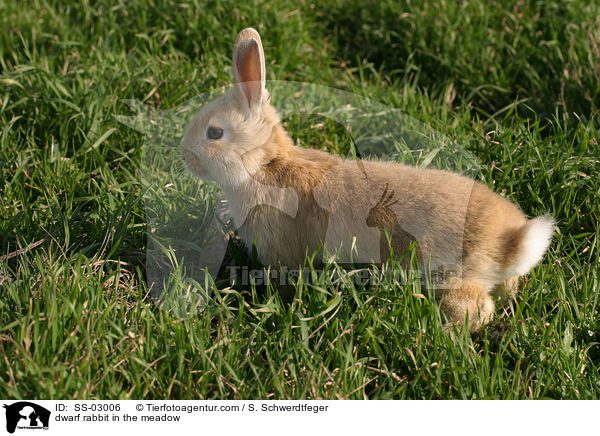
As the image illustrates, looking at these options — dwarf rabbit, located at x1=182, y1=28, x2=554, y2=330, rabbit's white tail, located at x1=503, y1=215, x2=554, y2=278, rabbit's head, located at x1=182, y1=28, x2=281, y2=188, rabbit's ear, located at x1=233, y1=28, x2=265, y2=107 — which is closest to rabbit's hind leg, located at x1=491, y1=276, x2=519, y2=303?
dwarf rabbit, located at x1=182, y1=28, x2=554, y2=330

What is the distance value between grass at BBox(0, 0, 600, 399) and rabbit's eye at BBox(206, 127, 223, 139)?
608 millimetres

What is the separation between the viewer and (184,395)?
7.95 ft

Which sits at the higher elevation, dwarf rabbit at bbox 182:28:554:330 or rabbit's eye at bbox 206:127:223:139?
rabbit's eye at bbox 206:127:223:139

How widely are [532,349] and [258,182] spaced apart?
143 centimetres

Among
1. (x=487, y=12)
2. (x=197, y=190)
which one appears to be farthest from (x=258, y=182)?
(x=487, y=12)

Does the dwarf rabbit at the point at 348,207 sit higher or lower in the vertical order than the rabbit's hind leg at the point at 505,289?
higher

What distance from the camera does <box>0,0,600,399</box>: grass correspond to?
97.7 inches

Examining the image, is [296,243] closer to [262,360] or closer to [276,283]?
[276,283]

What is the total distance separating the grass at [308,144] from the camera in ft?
8.14
